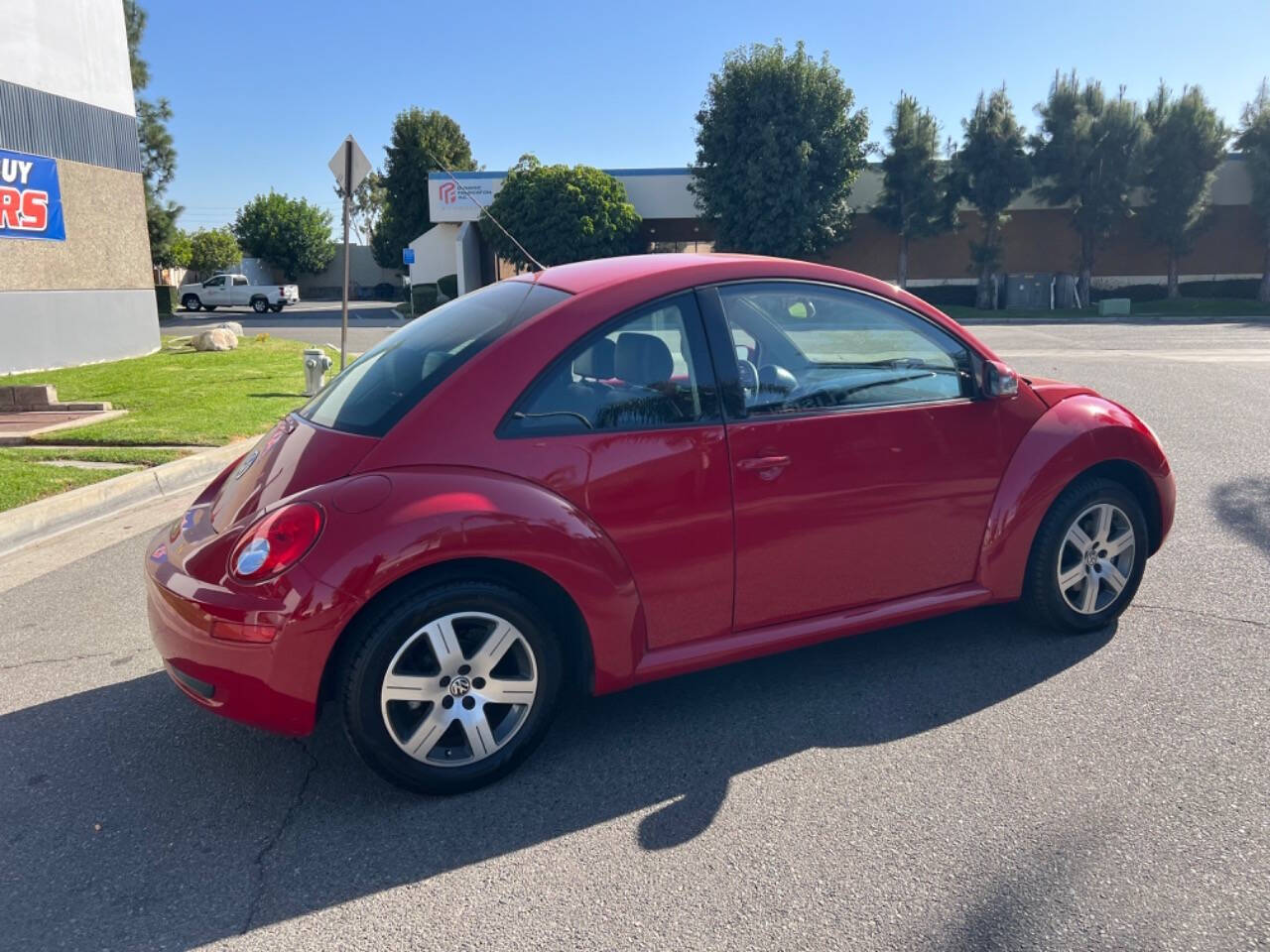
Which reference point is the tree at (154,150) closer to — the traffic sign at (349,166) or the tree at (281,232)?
the tree at (281,232)

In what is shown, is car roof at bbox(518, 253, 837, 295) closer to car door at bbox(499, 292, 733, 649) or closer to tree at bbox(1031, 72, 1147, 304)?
car door at bbox(499, 292, 733, 649)

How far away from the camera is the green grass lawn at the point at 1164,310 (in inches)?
1314

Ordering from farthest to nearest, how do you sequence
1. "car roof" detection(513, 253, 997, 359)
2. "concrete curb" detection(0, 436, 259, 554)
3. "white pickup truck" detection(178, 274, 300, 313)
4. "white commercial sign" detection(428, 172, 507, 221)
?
"white pickup truck" detection(178, 274, 300, 313) → "white commercial sign" detection(428, 172, 507, 221) → "concrete curb" detection(0, 436, 259, 554) → "car roof" detection(513, 253, 997, 359)

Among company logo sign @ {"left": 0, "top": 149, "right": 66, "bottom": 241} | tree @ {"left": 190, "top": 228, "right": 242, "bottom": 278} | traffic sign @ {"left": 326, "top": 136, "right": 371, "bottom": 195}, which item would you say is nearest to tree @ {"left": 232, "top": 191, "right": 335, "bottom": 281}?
tree @ {"left": 190, "top": 228, "right": 242, "bottom": 278}

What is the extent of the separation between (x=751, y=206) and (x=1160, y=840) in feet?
117

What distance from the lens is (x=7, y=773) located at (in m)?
3.34

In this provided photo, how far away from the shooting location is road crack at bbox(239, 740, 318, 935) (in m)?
2.60

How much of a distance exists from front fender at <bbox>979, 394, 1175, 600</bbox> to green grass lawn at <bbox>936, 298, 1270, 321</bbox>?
29786mm

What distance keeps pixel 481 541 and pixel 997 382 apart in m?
2.29

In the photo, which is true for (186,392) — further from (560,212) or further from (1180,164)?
(1180,164)

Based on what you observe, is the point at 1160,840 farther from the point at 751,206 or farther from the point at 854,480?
the point at 751,206

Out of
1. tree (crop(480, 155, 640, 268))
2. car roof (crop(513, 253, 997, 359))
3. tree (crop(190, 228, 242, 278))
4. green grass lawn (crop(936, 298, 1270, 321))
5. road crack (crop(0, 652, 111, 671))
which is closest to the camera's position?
car roof (crop(513, 253, 997, 359))

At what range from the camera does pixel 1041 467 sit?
157 inches

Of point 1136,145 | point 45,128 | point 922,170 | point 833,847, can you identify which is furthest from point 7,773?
point 1136,145
